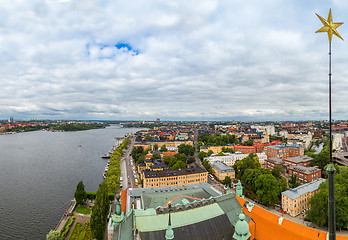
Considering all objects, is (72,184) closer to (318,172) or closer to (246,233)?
(246,233)

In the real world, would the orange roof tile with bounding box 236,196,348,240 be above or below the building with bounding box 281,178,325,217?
above

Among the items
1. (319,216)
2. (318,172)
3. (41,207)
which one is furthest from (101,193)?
(318,172)

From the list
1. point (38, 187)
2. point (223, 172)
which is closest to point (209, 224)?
point (223, 172)

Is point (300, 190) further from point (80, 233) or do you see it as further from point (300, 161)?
point (80, 233)

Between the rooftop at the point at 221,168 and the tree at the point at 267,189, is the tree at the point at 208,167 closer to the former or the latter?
the rooftop at the point at 221,168

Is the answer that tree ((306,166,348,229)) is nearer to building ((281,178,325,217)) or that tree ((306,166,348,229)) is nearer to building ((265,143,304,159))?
building ((281,178,325,217))

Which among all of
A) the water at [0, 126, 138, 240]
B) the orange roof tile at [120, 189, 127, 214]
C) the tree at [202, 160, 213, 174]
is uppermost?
the orange roof tile at [120, 189, 127, 214]

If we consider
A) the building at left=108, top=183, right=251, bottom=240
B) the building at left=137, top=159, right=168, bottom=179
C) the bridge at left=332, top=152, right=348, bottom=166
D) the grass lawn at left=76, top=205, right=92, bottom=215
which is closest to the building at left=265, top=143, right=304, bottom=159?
the bridge at left=332, top=152, right=348, bottom=166

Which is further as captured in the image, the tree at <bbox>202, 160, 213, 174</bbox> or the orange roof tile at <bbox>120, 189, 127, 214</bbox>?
the tree at <bbox>202, 160, 213, 174</bbox>
